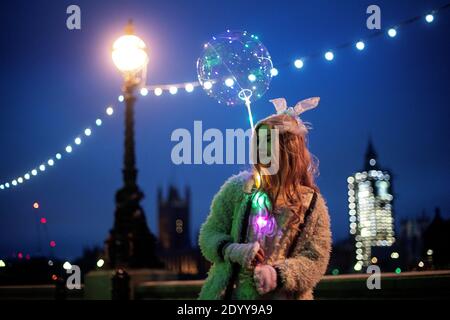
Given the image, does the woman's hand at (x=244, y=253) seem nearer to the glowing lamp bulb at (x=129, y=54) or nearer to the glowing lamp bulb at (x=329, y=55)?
the glowing lamp bulb at (x=329, y=55)

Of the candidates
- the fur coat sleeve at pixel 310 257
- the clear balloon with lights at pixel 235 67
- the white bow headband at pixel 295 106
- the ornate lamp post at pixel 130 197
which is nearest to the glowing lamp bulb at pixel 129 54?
the ornate lamp post at pixel 130 197

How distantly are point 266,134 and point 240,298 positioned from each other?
0.89m

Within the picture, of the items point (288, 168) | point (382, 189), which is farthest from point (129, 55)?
point (382, 189)

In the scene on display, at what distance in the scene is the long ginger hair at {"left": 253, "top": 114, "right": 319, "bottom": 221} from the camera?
11.2 ft

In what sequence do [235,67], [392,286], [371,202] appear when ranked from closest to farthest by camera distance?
[235,67] → [392,286] → [371,202]

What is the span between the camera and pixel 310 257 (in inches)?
132

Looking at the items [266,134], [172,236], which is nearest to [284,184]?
[266,134]

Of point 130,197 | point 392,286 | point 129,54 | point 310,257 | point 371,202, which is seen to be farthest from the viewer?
point 371,202

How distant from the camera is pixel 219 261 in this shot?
3.42 meters

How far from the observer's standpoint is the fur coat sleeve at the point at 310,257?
324 cm

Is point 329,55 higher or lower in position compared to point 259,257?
higher

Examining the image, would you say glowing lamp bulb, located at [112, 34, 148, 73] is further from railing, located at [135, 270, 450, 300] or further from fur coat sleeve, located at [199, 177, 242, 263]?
fur coat sleeve, located at [199, 177, 242, 263]

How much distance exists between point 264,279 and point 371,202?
16289 centimetres

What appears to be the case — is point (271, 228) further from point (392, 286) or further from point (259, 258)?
point (392, 286)
